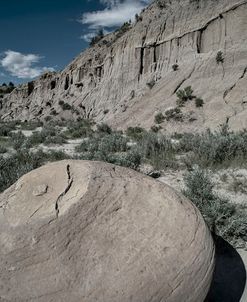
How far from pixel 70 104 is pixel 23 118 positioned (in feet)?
28.0

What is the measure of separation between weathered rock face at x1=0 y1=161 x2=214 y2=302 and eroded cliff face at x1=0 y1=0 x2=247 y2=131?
13414 millimetres

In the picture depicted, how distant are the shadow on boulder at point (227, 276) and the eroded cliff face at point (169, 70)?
12.0m

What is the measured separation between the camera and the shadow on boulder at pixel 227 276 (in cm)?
364

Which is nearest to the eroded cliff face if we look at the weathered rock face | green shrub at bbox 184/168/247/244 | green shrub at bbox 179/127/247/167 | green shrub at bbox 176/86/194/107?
green shrub at bbox 176/86/194/107

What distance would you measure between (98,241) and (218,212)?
113 inches

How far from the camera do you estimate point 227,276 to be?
13.0 ft

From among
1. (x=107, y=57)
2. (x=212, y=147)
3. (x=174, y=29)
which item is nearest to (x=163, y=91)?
(x=174, y=29)

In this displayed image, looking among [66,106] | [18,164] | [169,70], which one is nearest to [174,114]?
[169,70]

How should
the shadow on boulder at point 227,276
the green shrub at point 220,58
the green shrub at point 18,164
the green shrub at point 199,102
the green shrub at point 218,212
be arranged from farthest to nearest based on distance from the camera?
1. the green shrub at point 220,58
2. the green shrub at point 199,102
3. the green shrub at point 18,164
4. the green shrub at point 218,212
5. the shadow on boulder at point 227,276

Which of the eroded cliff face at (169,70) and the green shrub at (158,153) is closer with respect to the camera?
the green shrub at (158,153)

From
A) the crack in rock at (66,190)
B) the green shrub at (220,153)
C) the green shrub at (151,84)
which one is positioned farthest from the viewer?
the green shrub at (151,84)

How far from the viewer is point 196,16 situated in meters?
21.8

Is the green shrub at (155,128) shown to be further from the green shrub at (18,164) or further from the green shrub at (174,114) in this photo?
the green shrub at (18,164)

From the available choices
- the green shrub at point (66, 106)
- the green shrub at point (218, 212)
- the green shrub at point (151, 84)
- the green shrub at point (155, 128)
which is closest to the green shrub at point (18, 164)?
the green shrub at point (218, 212)
